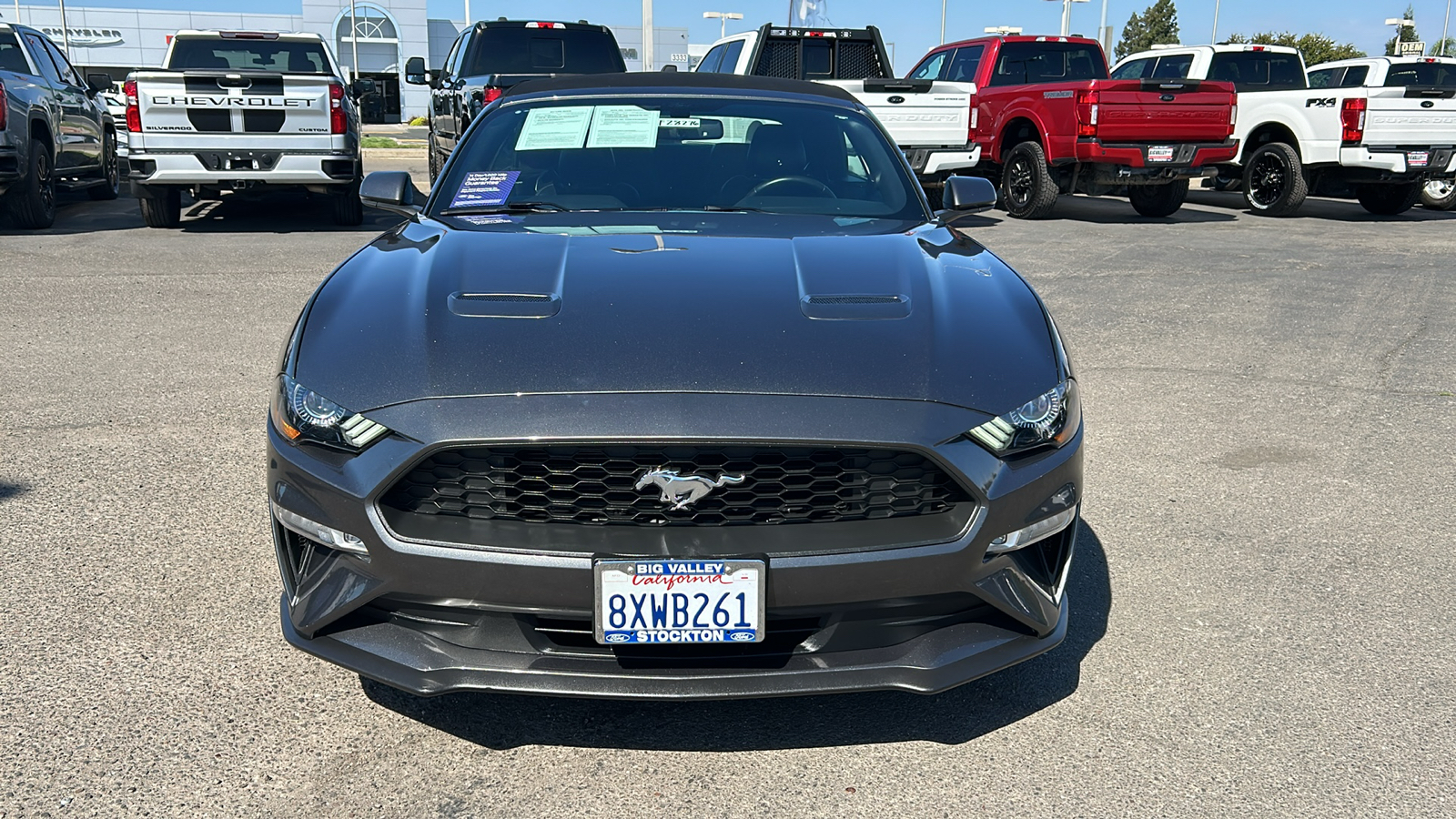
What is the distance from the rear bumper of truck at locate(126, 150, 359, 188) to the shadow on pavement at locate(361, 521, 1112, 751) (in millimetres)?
9112

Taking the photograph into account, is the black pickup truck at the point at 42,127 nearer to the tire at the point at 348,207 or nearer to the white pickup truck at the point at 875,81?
the tire at the point at 348,207

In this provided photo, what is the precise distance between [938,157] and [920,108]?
0.52 meters

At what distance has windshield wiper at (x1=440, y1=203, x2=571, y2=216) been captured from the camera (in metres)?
3.88

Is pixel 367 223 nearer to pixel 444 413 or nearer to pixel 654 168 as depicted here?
pixel 654 168

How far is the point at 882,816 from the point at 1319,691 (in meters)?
1.22

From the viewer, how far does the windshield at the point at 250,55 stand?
42.3 ft

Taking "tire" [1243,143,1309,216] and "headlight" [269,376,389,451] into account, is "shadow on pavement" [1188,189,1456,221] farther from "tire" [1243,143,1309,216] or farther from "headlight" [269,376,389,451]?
"headlight" [269,376,389,451]

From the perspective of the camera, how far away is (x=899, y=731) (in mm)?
2775

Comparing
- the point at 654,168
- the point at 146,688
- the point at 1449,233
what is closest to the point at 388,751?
the point at 146,688

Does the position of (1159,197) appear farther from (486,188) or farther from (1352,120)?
(486,188)

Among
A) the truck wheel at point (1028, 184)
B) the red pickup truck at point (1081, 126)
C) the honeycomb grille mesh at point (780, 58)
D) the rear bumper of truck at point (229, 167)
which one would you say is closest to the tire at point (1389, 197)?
the red pickup truck at point (1081, 126)

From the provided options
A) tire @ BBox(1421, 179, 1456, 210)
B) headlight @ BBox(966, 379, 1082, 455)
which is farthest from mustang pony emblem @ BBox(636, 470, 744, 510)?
tire @ BBox(1421, 179, 1456, 210)

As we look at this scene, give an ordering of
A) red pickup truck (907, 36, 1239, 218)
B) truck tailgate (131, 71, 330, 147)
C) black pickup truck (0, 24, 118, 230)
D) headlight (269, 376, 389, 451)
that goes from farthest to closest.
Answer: red pickup truck (907, 36, 1239, 218) < truck tailgate (131, 71, 330, 147) < black pickup truck (0, 24, 118, 230) < headlight (269, 376, 389, 451)

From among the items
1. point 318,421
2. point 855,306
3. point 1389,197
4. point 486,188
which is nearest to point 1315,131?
point 1389,197
